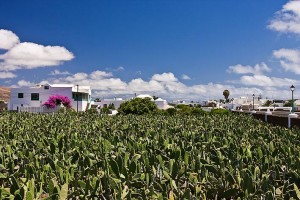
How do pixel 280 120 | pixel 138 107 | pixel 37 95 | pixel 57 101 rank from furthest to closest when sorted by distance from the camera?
pixel 37 95
pixel 57 101
pixel 138 107
pixel 280 120

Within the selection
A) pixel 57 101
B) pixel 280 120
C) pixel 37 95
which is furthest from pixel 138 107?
pixel 37 95

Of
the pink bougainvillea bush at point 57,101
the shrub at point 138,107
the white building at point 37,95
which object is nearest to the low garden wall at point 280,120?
the shrub at point 138,107

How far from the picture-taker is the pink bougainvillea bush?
55.0m

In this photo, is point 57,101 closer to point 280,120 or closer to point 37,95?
point 37,95

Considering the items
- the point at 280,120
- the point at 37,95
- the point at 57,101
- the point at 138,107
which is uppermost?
the point at 37,95

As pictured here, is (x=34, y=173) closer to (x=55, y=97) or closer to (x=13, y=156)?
(x=13, y=156)

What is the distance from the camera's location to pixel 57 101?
184ft

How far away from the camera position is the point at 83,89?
2697 inches

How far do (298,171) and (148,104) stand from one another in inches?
1123

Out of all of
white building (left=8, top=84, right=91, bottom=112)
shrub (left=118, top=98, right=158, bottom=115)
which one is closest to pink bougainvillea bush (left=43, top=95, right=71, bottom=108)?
white building (left=8, top=84, right=91, bottom=112)

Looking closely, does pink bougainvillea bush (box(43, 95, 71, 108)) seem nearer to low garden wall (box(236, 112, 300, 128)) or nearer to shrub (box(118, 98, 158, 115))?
shrub (box(118, 98, 158, 115))

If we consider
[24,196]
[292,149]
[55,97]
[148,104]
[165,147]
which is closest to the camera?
[24,196]

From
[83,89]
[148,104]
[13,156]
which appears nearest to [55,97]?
[83,89]

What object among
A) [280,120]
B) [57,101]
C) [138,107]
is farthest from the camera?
[57,101]
